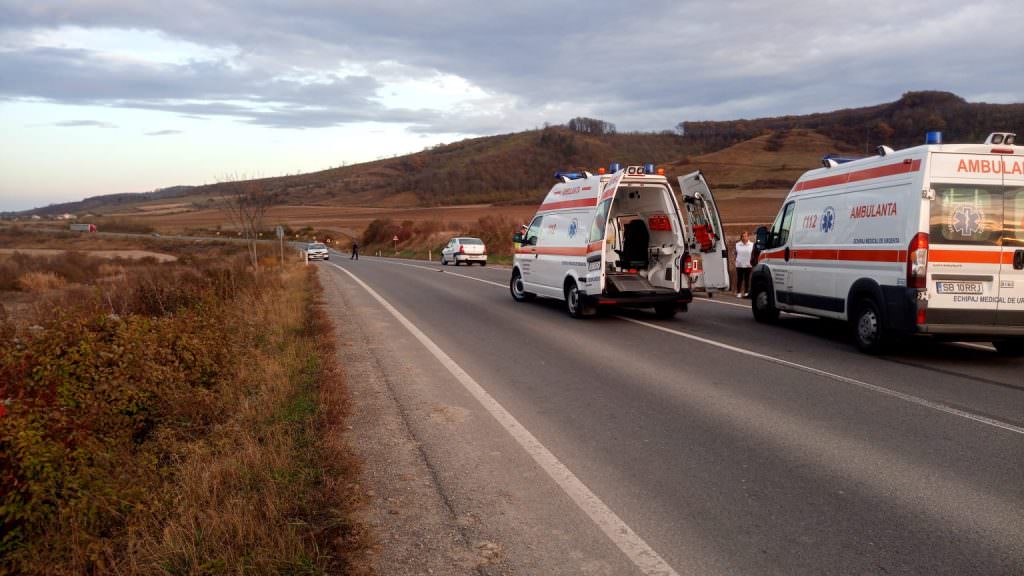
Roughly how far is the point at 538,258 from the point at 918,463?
10.9 m

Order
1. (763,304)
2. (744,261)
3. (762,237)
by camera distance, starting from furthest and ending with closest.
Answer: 1. (744,261)
2. (762,237)
3. (763,304)

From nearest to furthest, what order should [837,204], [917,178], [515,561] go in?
1. [515,561]
2. [917,178]
3. [837,204]

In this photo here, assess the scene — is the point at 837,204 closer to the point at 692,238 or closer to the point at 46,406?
the point at 692,238

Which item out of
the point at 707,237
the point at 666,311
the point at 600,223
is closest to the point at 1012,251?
the point at 707,237

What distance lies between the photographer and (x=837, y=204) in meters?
10.9

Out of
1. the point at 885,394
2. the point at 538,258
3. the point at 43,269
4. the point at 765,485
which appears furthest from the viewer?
the point at 43,269

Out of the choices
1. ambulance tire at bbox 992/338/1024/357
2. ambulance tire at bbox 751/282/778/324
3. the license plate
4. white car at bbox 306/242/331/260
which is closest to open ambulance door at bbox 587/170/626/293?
ambulance tire at bbox 751/282/778/324

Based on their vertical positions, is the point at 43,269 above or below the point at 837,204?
below

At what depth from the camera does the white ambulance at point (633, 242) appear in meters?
13.0

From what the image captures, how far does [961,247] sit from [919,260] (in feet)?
1.85

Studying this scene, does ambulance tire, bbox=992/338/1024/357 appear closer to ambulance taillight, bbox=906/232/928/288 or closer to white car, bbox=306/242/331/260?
ambulance taillight, bbox=906/232/928/288

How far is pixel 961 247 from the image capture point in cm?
898

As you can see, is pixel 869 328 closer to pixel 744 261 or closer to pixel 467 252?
pixel 744 261

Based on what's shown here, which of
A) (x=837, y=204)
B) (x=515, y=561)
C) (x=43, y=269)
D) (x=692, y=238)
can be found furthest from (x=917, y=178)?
(x=43, y=269)
